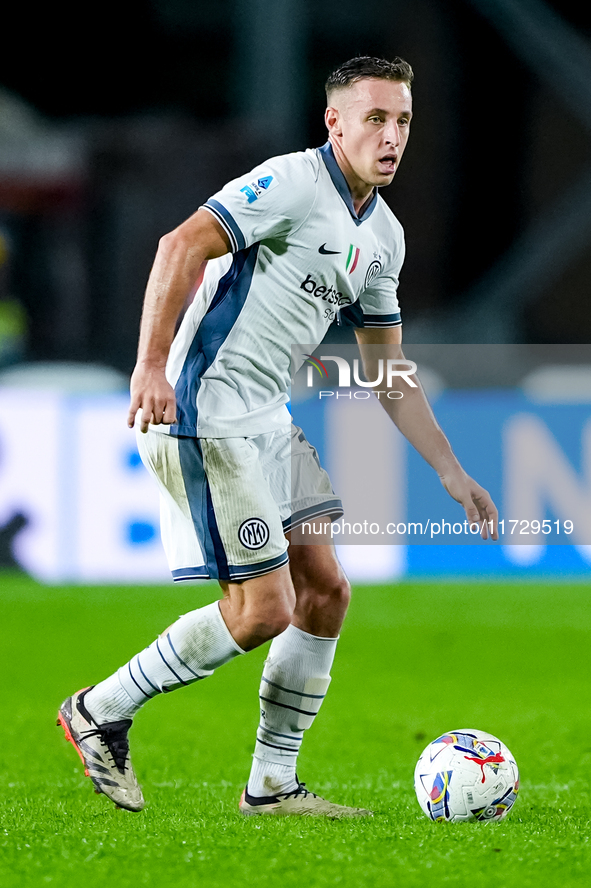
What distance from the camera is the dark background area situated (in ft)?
43.9

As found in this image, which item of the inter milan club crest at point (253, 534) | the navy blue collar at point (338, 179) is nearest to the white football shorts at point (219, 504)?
the inter milan club crest at point (253, 534)

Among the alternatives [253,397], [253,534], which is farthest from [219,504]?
[253,397]

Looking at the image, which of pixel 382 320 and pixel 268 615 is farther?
pixel 382 320

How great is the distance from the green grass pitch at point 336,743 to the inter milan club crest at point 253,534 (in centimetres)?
72

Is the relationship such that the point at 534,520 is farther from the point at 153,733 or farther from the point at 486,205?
the point at 486,205

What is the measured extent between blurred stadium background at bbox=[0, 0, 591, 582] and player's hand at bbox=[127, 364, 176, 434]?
5.72m

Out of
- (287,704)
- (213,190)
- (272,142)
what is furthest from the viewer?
(272,142)

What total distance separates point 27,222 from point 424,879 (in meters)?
12.2

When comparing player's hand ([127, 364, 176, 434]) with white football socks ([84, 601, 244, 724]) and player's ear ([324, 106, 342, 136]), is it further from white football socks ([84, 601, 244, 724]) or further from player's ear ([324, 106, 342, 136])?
player's ear ([324, 106, 342, 136])

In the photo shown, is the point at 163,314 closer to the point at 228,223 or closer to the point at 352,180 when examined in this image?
the point at 228,223

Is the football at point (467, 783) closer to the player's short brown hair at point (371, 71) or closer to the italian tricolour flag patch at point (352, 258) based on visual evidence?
the italian tricolour flag patch at point (352, 258)

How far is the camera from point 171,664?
134 inches

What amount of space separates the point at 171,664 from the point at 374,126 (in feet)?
4.96

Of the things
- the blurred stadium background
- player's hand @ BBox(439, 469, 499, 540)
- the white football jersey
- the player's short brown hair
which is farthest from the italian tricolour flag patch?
the blurred stadium background
